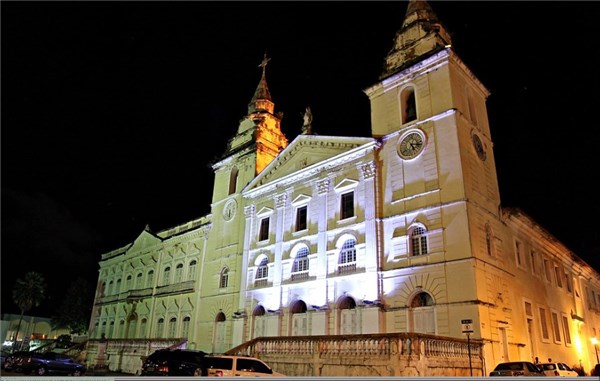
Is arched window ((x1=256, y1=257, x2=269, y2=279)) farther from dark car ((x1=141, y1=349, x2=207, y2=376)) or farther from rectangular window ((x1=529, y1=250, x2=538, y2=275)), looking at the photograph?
rectangular window ((x1=529, y1=250, x2=538, y2=275))

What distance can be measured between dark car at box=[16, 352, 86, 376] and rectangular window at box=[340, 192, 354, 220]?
17.9 m

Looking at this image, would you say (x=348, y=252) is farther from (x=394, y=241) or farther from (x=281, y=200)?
(x=281, y=200)

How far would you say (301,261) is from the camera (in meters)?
28.2

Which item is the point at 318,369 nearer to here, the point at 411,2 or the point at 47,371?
the point at 47,371

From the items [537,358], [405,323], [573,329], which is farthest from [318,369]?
[573,329]

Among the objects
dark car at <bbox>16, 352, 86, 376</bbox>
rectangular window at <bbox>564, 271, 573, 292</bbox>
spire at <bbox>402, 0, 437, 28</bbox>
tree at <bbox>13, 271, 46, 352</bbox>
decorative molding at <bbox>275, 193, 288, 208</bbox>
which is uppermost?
spire at <bbox>402, 0, 437, 28</bbox>

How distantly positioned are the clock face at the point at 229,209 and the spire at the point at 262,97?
8.16 meters

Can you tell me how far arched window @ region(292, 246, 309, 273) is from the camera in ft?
91.5

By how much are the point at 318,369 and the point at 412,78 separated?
17.1m

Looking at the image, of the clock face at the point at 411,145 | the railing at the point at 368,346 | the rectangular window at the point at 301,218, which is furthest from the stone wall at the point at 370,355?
the clock face at the point at 411,145

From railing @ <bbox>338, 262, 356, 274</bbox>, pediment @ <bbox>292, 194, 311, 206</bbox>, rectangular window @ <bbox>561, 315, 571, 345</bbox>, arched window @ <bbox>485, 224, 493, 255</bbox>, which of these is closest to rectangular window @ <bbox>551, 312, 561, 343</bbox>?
rectangular window @ <bbox>561, 315, 571, 345</bbox>

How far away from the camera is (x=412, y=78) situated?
26578 millimetres

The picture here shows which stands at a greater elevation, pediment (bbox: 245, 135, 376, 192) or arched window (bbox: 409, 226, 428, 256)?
pediment (bbox: 245, 135, 376, 192)

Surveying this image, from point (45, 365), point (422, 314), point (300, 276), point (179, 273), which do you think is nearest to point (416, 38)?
point (300, 276)
